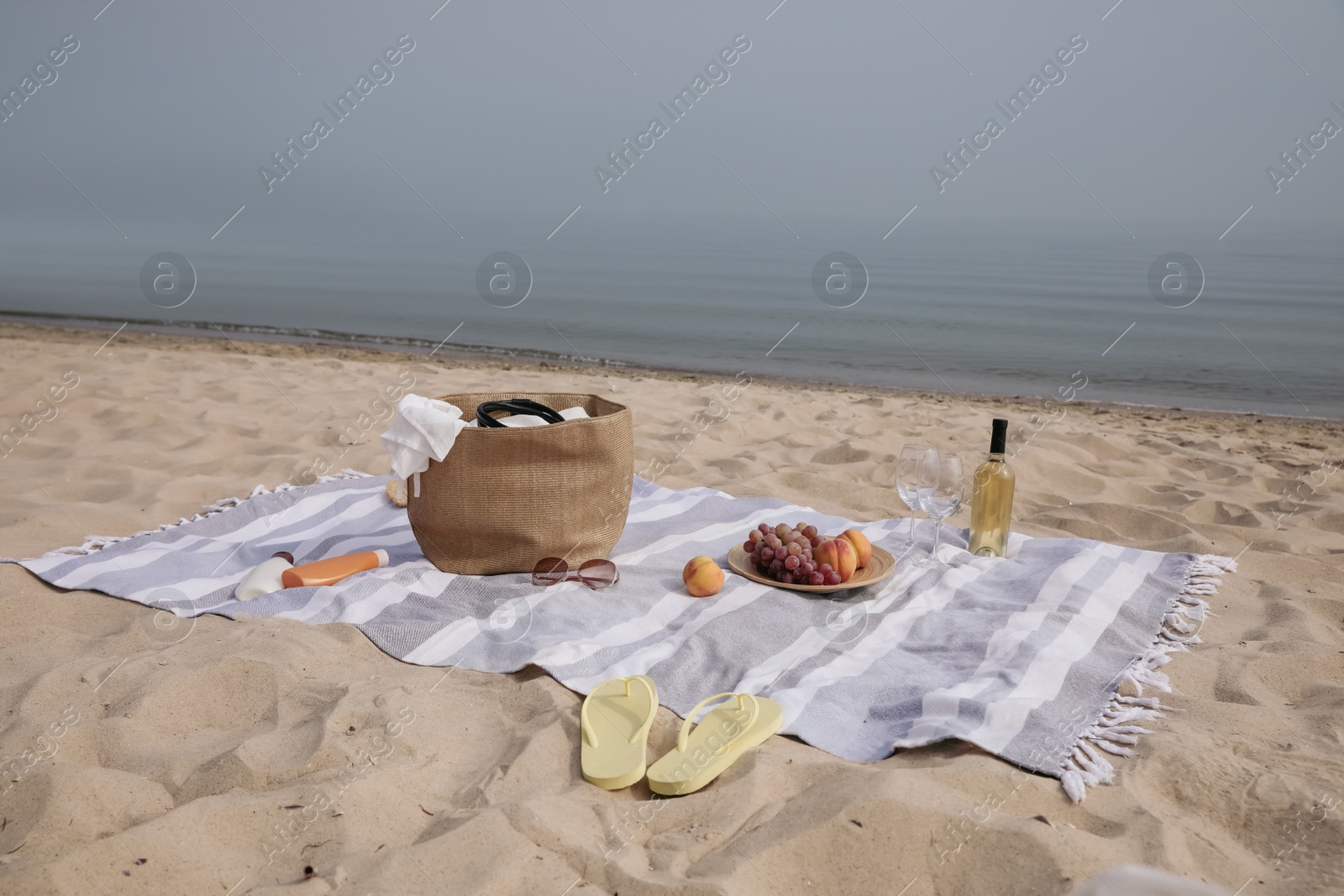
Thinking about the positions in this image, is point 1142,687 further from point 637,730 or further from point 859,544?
point 637,730

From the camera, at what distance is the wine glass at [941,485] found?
115 inches

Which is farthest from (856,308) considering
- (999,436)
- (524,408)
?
(524,408)

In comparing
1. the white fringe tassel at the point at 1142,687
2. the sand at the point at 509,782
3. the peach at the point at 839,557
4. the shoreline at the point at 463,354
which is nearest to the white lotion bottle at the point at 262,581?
the sand at the point at 509,782

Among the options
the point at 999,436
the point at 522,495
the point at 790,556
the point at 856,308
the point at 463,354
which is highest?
the point at 999,436

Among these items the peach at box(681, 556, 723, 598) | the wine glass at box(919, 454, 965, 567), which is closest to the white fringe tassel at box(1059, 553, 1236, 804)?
the wine glass at box(919, 454, 965, 567)

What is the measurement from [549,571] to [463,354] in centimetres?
816

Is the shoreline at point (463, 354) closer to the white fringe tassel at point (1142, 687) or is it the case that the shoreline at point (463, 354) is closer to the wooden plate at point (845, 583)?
the white fringe tassel at point (1142, 687)

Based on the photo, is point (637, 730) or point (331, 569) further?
point (331, 569)

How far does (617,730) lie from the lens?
6.94 feet

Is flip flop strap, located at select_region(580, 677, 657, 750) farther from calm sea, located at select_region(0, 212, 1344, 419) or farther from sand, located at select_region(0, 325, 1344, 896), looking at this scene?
calm sea, located at select_region(0, 212, 1344, 419)

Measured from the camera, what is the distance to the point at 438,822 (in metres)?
1.76

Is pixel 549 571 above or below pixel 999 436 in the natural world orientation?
below

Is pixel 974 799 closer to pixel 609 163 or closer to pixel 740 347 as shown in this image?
pixel 609 163

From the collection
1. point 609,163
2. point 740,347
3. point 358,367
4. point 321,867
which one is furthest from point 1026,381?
point 321,867
